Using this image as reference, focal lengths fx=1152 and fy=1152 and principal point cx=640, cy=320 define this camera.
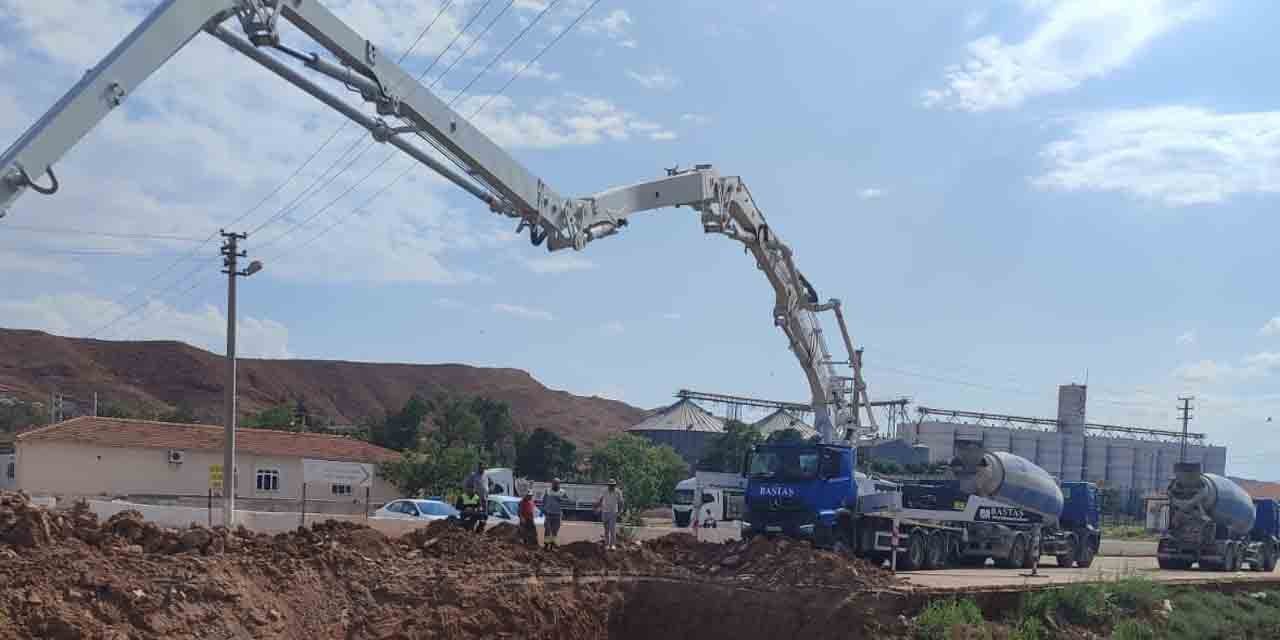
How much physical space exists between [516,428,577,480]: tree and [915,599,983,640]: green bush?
52213mm

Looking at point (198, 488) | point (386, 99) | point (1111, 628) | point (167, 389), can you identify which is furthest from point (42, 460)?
point (167, 389)

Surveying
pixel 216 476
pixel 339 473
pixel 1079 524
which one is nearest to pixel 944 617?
pixel 1079 524

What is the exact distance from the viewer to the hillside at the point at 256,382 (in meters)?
115

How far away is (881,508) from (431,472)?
3072 cm

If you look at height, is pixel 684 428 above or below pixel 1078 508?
below

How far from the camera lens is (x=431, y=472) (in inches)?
2029

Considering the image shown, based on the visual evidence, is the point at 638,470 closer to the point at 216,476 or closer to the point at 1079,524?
the point at 216,476

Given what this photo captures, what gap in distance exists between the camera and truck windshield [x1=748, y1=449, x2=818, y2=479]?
24.2m

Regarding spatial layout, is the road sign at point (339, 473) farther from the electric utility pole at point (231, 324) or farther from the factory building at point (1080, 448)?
the factory building at point (1080, 448)

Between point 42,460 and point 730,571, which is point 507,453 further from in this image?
point 730,571

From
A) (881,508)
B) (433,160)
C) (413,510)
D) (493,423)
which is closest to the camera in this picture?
(433,160)

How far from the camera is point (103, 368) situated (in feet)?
406

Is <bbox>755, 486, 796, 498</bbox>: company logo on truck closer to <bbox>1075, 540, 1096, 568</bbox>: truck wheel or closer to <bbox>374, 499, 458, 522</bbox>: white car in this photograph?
<bbox>374, 499, 458, 522</bbox>: white car

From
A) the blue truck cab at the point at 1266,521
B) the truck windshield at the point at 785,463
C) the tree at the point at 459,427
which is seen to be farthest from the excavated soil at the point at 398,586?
the tree at the point at 459,427
